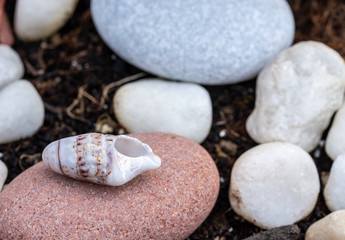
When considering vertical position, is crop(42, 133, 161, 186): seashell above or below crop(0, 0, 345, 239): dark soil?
above

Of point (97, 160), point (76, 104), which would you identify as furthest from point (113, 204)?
point (76, 104)

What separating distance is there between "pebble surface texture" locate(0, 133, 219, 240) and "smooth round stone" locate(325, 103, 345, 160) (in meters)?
0.66

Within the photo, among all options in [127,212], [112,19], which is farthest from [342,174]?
[112,19]

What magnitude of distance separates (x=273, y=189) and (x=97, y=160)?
810 millimetres

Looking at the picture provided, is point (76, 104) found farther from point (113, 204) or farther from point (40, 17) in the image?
point (113, 204)

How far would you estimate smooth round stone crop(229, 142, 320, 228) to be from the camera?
6.57ft

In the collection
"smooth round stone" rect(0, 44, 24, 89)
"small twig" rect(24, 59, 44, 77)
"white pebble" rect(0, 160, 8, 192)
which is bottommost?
"white pebble" rect(0, 160, 8, 192)

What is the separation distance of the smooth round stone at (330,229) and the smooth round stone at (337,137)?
414 millimetres

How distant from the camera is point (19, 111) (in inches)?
85.4

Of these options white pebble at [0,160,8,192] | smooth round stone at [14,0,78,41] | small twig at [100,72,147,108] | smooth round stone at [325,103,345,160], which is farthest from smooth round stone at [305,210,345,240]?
smooth round stone at [14,0,78,41]

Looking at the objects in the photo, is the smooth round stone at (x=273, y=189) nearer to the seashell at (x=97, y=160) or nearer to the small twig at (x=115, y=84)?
the seashell at (x=97, y=160)

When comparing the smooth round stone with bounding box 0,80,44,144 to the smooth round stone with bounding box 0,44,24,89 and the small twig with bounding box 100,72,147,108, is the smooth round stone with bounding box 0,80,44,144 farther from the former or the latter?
the small twig with bounding box 100,72,147,108

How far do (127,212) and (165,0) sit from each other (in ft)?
3.77

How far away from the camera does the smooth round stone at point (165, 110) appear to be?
2.23m
